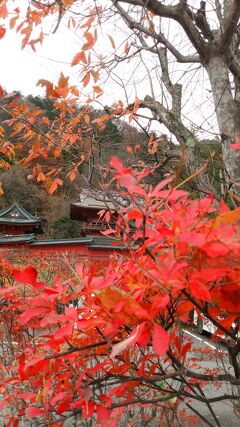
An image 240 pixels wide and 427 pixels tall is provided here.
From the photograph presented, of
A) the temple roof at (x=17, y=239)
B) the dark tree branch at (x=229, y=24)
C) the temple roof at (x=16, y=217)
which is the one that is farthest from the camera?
the temple roof at (x=16, y=217)

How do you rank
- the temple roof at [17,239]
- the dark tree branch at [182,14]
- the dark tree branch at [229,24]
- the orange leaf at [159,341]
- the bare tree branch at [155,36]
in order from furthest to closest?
1. the temple roof at [17,239]
2. the bare tree branch at [155,36]
3. the dark tree branch at [182,14]
4. the dark tree branch at [229,24]
5. the orange leaf at [159,341]

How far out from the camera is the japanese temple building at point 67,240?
16.0 meters

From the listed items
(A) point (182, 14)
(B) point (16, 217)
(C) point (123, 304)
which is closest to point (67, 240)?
(B) point (16, 217)

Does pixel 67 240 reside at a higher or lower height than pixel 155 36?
lower

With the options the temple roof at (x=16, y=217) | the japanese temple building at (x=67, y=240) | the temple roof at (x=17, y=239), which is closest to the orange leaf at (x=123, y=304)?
the japanese temple building at (x=67, y=240)

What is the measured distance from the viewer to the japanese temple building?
1602 cm

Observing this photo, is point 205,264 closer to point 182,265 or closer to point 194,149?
point 182,265

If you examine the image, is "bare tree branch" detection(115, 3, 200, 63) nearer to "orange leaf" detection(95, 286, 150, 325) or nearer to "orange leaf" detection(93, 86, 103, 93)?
"orange leaf" detection(93, 86, 103, 93)

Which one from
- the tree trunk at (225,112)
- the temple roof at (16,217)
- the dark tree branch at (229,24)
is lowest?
the temple roof at (16,217)

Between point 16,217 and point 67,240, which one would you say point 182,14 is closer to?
point 67,240

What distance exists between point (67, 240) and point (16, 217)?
25.0 feet

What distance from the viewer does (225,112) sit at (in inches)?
90.1

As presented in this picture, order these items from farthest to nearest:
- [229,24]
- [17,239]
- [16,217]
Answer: [16,217]
[17,239]
[229,24]

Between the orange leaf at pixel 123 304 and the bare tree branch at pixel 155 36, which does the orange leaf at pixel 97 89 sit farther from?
the orange leaf at pixel 123 304
